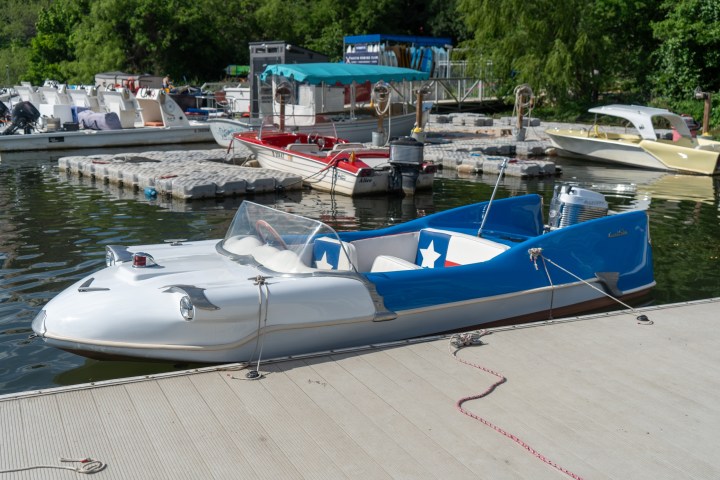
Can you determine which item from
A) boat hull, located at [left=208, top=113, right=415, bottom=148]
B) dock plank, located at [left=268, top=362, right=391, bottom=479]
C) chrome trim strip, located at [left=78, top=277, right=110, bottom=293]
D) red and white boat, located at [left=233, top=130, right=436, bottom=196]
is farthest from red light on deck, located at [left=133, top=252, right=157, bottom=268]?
boat hull, located at [left=208, top=113, right=415, bottom=148]

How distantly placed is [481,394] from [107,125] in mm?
25156

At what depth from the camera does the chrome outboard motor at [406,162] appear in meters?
17.3

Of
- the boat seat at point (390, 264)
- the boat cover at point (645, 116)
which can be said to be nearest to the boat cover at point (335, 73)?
the boat cover at point (645, 116)

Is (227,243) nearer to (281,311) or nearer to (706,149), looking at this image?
(281,311)

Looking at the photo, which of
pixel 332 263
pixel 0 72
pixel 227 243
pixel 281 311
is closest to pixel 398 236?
pixel 332 263

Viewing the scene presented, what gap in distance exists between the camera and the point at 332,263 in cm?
774

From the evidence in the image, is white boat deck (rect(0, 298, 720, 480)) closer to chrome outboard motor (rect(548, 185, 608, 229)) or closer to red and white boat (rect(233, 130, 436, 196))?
chrome outboard motor (rect(548, 185, 608, 229))

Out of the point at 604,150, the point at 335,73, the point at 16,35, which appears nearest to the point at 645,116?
the point at 604,150

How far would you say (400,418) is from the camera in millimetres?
5516

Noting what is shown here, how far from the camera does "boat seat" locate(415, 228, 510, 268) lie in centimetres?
848

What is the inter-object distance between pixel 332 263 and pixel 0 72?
56912mm

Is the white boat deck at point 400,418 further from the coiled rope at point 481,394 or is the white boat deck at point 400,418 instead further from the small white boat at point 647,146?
the small white boat at point 647,146

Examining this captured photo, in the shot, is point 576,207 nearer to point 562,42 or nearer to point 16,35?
point 562,42

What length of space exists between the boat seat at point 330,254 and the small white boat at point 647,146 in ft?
51.8
